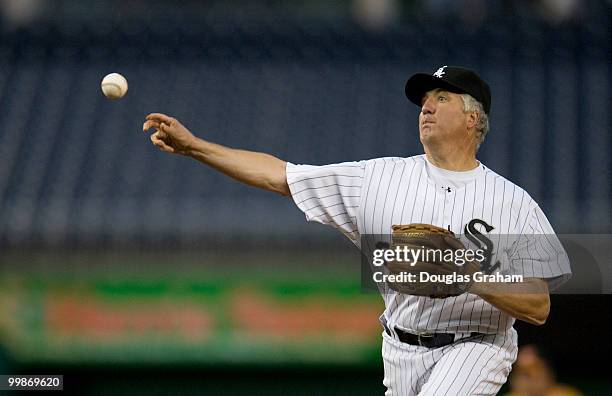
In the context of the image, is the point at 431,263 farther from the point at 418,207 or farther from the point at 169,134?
the point at 169,134

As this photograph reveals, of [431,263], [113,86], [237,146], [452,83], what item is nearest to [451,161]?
[452,83]

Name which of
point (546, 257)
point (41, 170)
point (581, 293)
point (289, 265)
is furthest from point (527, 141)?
point (546, 257)

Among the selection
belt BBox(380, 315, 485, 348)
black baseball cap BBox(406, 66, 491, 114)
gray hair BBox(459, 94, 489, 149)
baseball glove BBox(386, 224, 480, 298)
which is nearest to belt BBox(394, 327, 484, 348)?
belt BBox(380, 315, 485, 348)

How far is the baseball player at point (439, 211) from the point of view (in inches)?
139

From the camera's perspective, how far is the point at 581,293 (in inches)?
249

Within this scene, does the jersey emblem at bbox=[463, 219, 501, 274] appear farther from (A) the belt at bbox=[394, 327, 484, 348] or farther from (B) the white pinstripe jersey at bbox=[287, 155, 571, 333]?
(A) the belt at bbox=[394, 327, 484, 348]

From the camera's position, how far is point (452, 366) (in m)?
3.49

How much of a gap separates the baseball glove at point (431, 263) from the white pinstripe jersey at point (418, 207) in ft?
0.42

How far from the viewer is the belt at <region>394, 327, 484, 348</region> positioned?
359cm

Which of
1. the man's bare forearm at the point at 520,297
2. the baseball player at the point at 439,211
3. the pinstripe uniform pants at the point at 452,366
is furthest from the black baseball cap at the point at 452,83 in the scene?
the pinstripe uniform pants at the point at 452,366

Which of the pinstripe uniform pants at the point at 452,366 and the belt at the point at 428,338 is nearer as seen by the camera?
the pinstripe uniform pants at the point at 452,366

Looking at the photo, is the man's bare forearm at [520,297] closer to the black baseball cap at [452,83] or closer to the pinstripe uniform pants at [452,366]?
the pinstripe uniform pants at [452,366]

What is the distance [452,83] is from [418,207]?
1.74 ft

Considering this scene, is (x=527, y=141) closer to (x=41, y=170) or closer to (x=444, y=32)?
(x=444, y=32)
